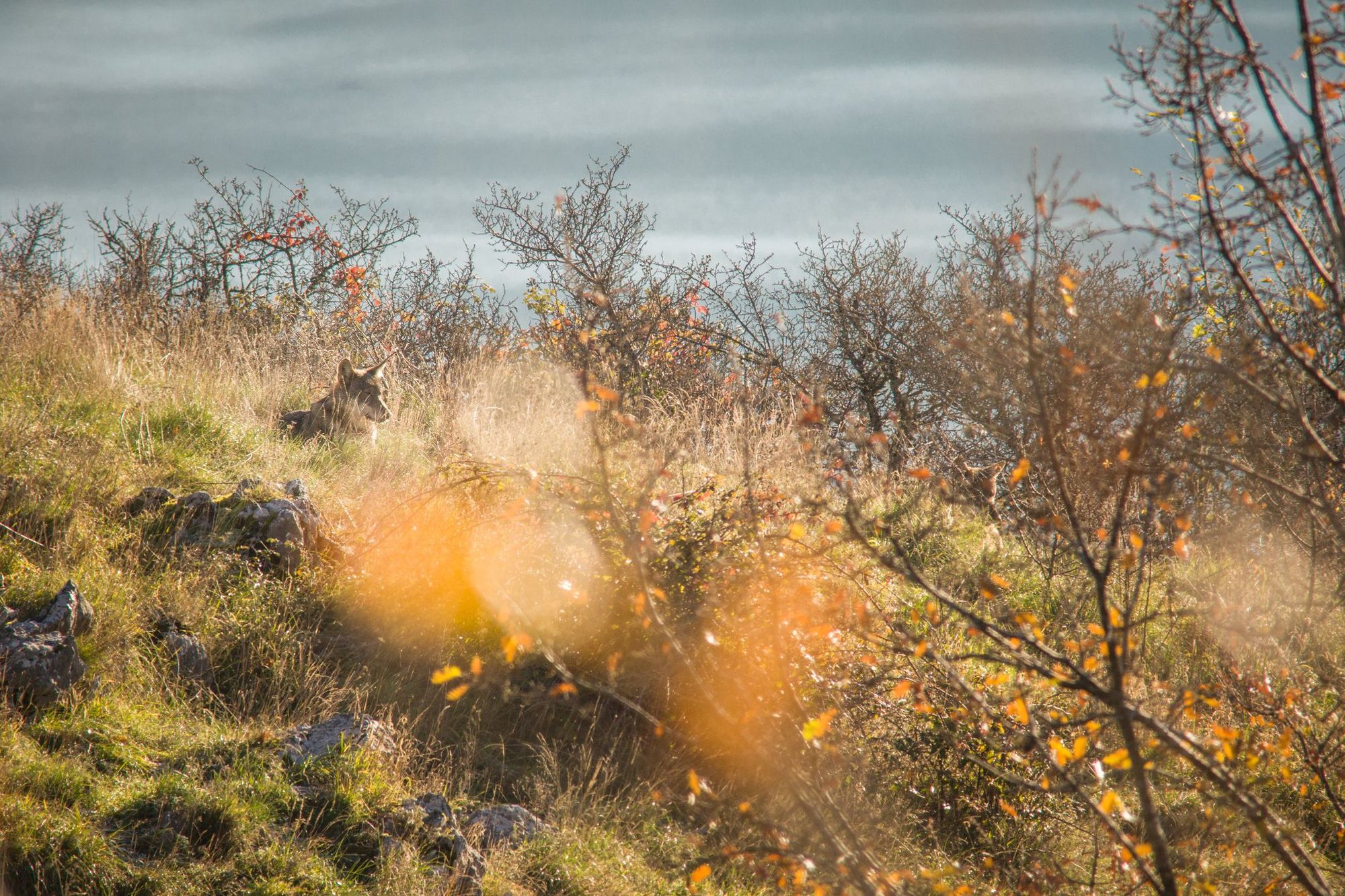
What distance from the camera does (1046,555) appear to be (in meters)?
8.41

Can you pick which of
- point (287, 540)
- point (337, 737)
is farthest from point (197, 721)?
point (287, 540)

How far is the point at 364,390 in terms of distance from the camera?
8.65 m

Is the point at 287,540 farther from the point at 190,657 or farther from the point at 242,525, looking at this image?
the point at 190,657

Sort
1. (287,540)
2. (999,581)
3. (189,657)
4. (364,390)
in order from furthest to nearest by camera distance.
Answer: (364,390) < (287,540) < (189,657) < (999,581)

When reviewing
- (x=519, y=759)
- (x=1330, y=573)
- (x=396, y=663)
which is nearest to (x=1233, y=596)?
(x=1330, y=573)

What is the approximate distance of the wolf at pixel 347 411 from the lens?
805 cm

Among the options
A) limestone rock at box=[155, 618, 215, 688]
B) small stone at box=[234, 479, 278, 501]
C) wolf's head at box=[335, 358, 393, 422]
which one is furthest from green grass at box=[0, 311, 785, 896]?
wolf's head at box=[335, 358, 393, 422]

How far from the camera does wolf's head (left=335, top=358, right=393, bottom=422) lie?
27.7 ft

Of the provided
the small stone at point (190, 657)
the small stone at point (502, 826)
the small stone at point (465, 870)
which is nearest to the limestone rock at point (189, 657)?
the small stone at point (190, 657)

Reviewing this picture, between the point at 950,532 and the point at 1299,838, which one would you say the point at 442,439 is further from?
the point at 1299,838

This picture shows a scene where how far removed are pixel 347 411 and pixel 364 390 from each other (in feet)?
1.63

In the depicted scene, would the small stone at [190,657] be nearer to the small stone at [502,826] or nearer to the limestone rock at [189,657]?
the limestone rock at [189,657]

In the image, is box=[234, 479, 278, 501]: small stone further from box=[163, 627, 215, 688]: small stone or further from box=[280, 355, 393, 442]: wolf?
box=[280, 355, 393, 442]: wolf

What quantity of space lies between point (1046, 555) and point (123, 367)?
8.55 metres
